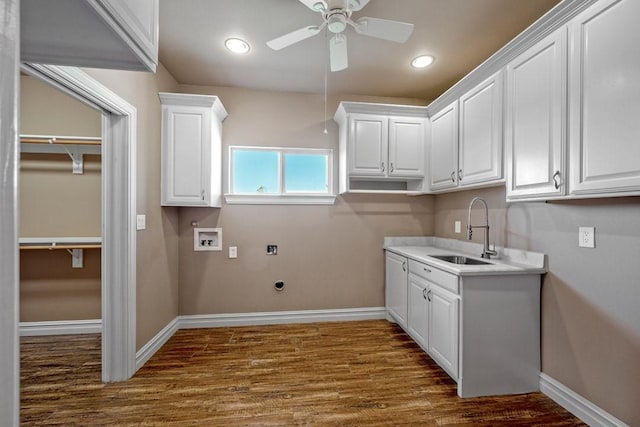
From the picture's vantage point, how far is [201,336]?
287 cm

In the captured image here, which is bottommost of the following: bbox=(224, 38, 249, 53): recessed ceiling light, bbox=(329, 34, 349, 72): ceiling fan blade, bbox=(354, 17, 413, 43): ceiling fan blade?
bbox=(329, 34, 349, 72): ceiling fan blade

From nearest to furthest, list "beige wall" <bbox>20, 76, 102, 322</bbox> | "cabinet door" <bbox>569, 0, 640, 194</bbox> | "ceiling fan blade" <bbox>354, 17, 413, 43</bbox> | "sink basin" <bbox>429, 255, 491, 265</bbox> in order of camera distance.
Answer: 1. "cabinet door" <bbox>569, 0, 640, 194</bbox>
2. "ceiling fan blade" <bbox>354, 17, 413, 43</bbox>
3. "sink basin" <bbox>429, 255, 491, 265</bbox>
4. "beige wall" <bbox>20, 76, 102, 322</bbox>

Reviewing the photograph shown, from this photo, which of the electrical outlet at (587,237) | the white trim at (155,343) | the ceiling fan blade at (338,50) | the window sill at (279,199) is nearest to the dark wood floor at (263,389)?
the white trim at (155,343)

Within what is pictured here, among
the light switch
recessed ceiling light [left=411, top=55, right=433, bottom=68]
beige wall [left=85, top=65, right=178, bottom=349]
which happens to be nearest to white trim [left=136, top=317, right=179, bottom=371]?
beige wall [left=85, top=65, right=178, bottom=349]

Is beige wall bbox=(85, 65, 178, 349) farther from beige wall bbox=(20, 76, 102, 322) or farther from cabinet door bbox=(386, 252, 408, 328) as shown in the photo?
cabinet door bbox=(386, 252, 408, 328)

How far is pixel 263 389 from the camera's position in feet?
6.59

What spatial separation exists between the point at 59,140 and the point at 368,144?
3.02m

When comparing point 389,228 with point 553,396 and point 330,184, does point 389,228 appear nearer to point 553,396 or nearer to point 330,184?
point 330,184

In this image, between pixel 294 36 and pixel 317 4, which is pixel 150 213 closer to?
pixel 294 36

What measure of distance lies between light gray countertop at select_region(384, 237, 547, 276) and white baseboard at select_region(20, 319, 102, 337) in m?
3.31

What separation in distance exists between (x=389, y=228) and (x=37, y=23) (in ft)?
10.3

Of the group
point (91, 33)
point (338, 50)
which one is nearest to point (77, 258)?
point (91, 33)

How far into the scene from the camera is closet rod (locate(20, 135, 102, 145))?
2.56 meters

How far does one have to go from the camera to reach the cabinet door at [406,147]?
2.98 meters
